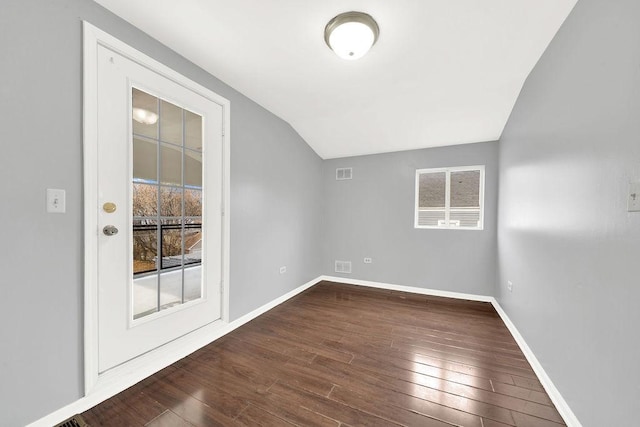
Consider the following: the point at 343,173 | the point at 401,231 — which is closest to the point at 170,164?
the point at 343,173

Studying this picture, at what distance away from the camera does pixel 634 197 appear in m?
0.99

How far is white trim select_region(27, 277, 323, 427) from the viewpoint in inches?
54.1

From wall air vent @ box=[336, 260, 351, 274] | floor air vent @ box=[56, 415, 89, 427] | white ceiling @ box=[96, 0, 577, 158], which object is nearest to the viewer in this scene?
floor air vent @ box=[56, 415, 89, 427]

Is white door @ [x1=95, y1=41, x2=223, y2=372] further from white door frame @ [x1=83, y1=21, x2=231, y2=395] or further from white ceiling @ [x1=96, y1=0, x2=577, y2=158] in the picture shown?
white ceiling @ [x1=96, y1=0, x2=577, y2=158]

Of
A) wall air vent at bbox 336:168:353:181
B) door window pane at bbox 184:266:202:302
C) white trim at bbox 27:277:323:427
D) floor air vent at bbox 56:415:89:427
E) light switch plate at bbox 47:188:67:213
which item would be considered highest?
wall air vent at bbox 336:168:353:181

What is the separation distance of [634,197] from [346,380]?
1.88 meters

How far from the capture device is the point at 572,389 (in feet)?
4.51

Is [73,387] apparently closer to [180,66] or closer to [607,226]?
[180,66]

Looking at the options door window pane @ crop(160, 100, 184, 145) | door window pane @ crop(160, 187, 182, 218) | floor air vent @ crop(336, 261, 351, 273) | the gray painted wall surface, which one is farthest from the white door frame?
floor air vent @ crop(336, 261, 351, 273)

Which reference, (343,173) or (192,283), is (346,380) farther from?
(343,173)

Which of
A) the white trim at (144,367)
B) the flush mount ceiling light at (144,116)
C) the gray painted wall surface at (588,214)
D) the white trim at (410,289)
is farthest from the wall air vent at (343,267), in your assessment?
the flush mount ceiling light at (144,116)

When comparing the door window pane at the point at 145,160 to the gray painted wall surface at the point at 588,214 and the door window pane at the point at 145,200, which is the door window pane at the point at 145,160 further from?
the gray painted wall surface at the point at 588,214

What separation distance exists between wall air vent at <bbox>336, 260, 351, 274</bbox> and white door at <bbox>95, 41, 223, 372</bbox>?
236 centimetres

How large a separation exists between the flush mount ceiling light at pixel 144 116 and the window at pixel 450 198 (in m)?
3.47
